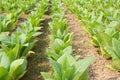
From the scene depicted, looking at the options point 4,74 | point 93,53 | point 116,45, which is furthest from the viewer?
point 93,53

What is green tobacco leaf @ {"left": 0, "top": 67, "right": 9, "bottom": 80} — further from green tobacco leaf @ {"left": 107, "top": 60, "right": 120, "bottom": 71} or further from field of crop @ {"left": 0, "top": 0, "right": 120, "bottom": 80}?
green tobacco leaf @ {"left": 107, "top": 60, "right": 120, "bottom": 71}

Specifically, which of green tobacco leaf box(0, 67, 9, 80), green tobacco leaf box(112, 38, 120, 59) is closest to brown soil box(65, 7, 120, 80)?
green tobacco leaf box(112, 38, 120, 59)

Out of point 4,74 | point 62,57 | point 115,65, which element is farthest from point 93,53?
point 4,74

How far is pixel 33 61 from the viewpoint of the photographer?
3.16 metres

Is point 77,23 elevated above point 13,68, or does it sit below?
below

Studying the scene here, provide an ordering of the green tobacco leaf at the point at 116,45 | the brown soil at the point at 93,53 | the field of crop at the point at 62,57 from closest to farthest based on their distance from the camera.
Result: the field of crop at the point at 62,57, the green tobacco leaf at the point at 116,45, the brown soil at the point at 93,53

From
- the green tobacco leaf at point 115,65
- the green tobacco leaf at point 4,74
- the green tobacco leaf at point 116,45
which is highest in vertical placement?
the green tobacco leaf at point 116,45

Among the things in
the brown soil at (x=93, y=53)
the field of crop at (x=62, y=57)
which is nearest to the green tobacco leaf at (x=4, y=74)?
the field of crop at (x=62, y=57)

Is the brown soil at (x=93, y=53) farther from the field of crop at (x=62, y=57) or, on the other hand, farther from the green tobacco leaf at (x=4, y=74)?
the green tobacco leaf at (x=4, y=74)

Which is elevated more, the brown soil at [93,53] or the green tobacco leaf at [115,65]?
the green tobacco leaf at [115,65]

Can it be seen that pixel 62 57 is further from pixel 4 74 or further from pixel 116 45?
pixel 116 45

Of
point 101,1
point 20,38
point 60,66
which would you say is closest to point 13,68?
point 60,66

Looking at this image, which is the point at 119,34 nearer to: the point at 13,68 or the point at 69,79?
the point at 69,79

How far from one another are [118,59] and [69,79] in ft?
2.41
